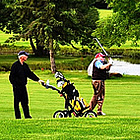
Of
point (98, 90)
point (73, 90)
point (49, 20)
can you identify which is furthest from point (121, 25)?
point (73, 90)

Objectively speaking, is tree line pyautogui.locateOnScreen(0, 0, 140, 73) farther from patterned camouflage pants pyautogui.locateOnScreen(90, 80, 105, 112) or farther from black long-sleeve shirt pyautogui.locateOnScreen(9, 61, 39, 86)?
black long-sleeve shirt pyautogui.locateOnScreen(9, 61, 39, 86)

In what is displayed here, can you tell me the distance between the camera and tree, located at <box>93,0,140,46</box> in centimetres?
3288

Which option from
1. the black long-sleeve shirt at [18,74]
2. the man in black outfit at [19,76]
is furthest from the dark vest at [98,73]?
Result: the black long-sleeve shirt at [18,74]

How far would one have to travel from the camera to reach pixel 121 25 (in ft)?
109

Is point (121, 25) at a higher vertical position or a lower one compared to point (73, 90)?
higher

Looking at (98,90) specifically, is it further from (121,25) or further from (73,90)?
(121,25)

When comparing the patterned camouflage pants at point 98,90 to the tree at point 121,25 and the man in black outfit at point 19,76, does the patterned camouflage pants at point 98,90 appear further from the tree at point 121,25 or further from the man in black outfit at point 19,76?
the tree at point 121,25

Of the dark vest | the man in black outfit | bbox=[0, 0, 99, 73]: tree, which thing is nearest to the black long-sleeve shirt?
the man in black outfit

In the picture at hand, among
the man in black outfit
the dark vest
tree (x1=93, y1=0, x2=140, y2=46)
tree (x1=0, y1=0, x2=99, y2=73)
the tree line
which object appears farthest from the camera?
tree (x1=0, y1=0, x2=99, y2=73)

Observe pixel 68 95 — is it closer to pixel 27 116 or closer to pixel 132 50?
pixel 27 116

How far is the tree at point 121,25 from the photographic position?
108 feet

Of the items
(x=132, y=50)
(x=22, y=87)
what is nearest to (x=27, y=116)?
(x=22, y=87)

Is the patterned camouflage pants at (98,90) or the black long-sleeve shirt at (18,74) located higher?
the black long-sleeve shirt at (18,74)

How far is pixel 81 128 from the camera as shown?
10523 millimetres
